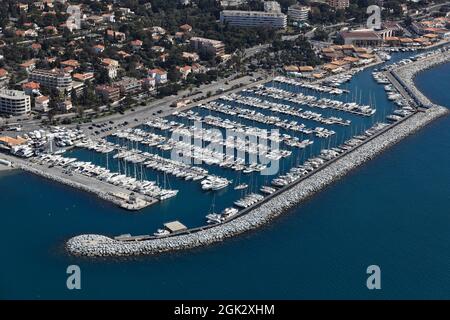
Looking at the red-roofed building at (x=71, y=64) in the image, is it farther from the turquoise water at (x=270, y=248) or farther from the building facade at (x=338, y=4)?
the building facade at (x=338, y=4)

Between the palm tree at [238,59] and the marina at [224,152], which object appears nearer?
the marina at [224,152]

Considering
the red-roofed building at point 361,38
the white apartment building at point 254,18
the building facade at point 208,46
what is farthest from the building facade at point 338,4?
the building facade at point 208,46

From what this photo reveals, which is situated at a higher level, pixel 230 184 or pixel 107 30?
pixel 107 30

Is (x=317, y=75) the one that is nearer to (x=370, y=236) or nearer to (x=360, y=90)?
(x=360, y=90)

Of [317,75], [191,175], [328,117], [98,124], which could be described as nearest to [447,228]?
[191,175]

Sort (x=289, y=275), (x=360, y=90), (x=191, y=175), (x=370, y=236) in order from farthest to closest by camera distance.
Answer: (x=360, y=90) < (x=191, y=175) < (x=370, y=236) < (x=289, y=275)

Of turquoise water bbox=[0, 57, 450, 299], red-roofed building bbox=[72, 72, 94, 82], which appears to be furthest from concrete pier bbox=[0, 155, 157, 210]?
red-roofed building bbox=[72, 72, 94, 82]

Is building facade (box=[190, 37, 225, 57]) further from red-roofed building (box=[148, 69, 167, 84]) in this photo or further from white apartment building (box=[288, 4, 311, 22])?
white apartment building (box=[288, 4, 311, 22])
